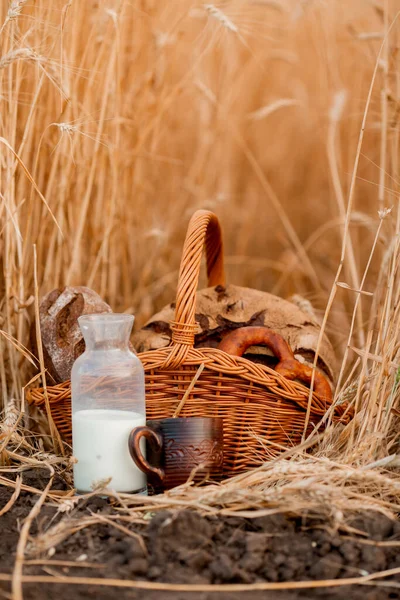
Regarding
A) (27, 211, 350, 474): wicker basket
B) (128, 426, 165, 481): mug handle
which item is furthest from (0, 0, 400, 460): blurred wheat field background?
(128, 426, 165, 481): mug handle

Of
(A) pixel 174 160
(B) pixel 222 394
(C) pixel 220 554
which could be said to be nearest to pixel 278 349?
(B) pixel 222 394

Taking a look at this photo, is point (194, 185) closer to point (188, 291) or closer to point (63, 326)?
point (63, 326)

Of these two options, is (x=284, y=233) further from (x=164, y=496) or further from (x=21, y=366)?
(x=164, y=496)

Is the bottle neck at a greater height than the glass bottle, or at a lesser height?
greater

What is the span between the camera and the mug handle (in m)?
1.41

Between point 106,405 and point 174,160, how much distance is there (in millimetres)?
1156

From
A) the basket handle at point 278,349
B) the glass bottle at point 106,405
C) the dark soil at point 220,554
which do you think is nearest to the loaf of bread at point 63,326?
the glass bottle at point 106,405

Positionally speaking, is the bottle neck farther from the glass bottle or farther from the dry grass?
the dry grass

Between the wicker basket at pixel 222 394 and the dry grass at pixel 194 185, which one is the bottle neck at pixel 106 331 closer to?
the wicker basket at pixel 222 394

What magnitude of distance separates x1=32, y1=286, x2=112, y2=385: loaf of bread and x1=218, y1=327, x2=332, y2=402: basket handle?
1.11ft

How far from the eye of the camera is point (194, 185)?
10.3 feet

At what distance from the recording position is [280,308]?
76.6 inches

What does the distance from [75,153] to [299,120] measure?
7.14 feet

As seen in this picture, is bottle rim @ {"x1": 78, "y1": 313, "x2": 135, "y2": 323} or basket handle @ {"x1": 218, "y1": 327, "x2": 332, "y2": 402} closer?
bottle rim @ {"x1": 78, "y1": 313, "x2": 135, "y2": 323}
